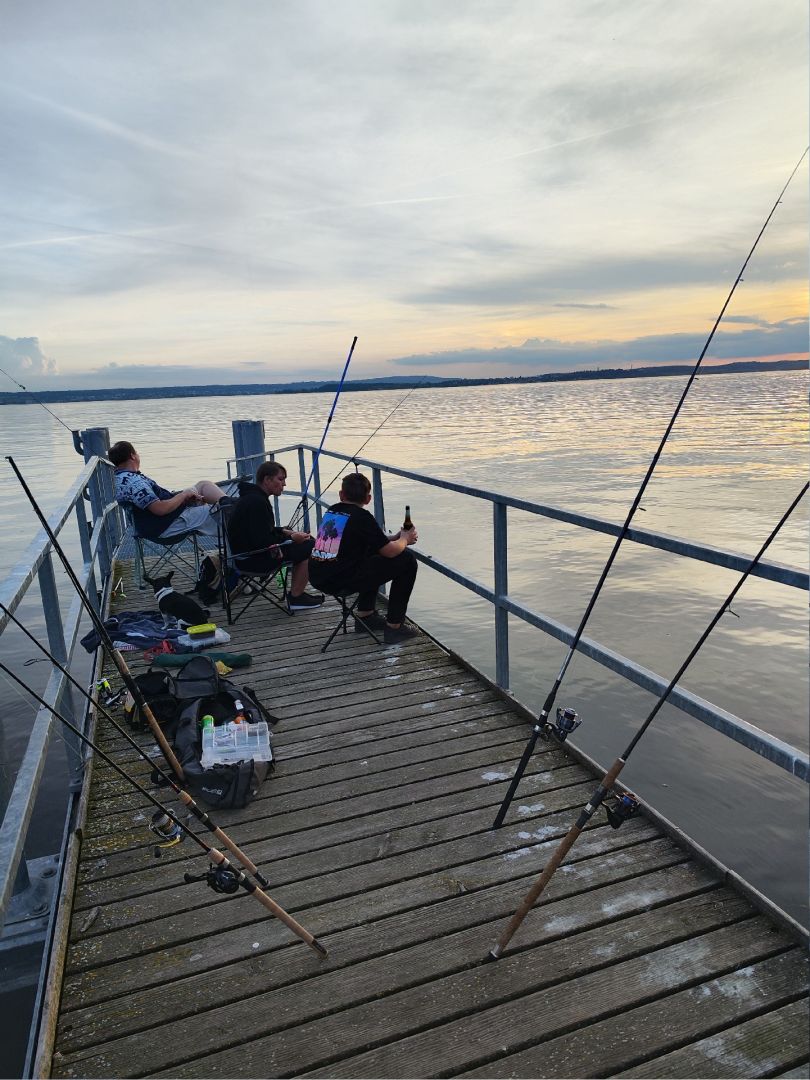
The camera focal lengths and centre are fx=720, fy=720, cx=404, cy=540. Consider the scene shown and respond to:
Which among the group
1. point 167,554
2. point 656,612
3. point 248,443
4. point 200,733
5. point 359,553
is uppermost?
point 248,443

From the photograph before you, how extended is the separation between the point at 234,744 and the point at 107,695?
1257 millimetres

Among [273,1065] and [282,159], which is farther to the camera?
[282,159]

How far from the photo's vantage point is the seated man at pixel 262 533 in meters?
5.68

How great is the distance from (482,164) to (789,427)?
162ft

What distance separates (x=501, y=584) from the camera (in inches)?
165

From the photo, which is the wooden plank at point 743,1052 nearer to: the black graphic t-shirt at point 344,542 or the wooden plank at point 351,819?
the wooden plank at point 351,819

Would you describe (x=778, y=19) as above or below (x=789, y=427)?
above

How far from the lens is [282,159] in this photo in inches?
436

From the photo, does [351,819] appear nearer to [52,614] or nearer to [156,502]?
[52,614]

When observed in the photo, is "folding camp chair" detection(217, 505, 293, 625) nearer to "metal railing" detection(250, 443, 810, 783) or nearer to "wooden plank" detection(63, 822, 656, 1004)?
"metal railing" detection(250, 443, 810, 783)

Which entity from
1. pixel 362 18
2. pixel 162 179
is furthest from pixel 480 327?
pixel 162 179

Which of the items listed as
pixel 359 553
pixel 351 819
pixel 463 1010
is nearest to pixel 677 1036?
pixel 463 1010

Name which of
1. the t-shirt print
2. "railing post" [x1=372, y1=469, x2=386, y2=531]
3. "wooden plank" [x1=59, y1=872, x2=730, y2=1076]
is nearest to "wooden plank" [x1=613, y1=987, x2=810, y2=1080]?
"wooden plank" [x1=59, y1=872, x2=730, y2=1076]

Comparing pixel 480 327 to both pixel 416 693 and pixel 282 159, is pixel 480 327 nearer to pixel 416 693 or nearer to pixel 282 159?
pixel 416 693
